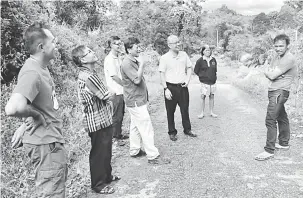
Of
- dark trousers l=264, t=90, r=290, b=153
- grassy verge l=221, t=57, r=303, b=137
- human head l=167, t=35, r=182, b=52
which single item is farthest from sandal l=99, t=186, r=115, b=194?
grassy verge l=221, t=57, r=303, b=137

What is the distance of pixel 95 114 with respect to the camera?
11.5 feet

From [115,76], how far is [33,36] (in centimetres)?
274

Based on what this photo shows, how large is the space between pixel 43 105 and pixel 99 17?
12888 mm

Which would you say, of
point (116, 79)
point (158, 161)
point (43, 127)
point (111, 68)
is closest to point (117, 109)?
point (116, 79)

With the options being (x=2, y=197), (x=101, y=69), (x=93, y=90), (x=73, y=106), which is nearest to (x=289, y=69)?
(x=93, y=90)

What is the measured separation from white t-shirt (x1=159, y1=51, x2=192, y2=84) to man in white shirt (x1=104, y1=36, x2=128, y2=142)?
2.75ft

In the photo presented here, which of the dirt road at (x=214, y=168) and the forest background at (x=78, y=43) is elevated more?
the forest background at (x=78, y=43)

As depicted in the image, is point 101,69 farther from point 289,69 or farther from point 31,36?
point 31,36

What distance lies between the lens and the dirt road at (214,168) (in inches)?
142

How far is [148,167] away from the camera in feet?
14.5

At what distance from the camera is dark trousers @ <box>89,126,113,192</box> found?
361cm

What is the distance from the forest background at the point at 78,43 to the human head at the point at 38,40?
191cm

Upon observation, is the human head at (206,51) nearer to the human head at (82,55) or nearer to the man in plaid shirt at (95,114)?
the man in plaid shirt at (95,114)

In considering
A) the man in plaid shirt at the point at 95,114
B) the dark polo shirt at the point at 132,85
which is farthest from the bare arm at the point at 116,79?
the man in plaid shirt at the point at 95,114
